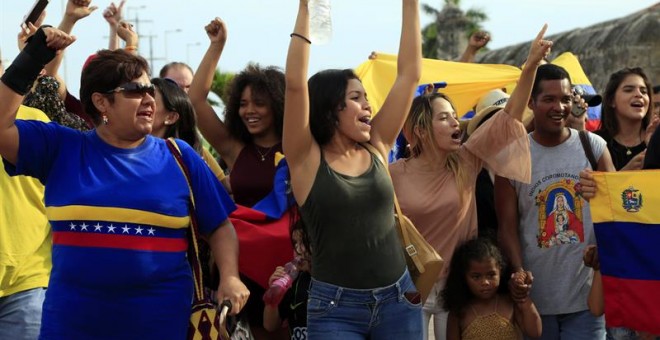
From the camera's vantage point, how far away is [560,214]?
19.0 ft

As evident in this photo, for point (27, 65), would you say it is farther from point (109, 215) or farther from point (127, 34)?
point (127, 34)

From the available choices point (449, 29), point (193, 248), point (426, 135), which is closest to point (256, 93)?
point (426, 135)

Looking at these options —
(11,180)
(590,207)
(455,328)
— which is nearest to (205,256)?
(11,180)

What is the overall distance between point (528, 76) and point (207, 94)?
178 centimetres

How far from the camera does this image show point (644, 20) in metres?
15.7

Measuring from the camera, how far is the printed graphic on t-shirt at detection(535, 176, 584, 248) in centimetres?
579

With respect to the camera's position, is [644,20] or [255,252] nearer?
[255,252]

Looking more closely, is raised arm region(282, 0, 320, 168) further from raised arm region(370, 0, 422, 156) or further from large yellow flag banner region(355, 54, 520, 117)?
large yellow flag banner region(355, 54, 520, 117)

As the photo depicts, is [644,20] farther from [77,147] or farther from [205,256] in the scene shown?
[77,147]

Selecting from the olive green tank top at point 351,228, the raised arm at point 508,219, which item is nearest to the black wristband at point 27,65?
the olive green tank top at point 351,228

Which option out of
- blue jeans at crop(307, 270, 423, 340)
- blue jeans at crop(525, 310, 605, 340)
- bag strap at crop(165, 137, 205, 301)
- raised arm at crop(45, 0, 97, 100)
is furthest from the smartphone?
blue jeans at crop(525, 310, 605, 340)

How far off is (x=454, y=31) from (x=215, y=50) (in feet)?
162

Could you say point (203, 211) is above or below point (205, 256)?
above

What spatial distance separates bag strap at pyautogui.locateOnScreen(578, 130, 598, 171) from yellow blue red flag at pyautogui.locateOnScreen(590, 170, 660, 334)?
342 millimetres
